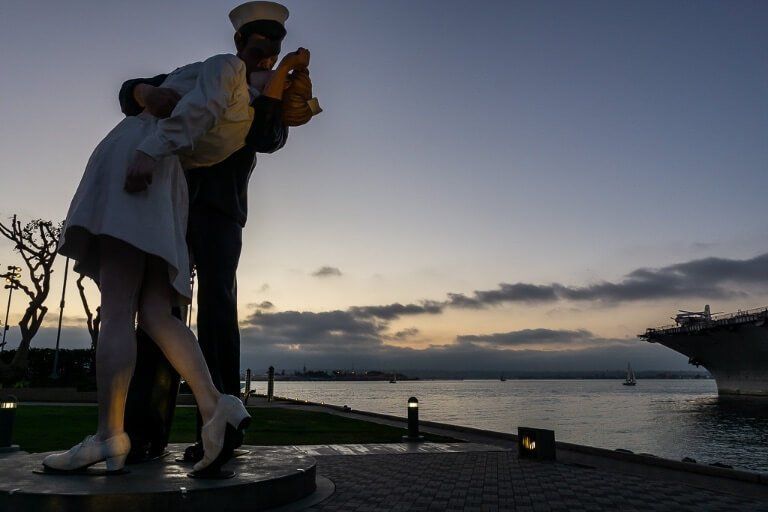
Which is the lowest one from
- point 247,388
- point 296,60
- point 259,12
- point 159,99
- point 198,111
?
point 247,388

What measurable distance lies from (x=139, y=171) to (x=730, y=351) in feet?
211

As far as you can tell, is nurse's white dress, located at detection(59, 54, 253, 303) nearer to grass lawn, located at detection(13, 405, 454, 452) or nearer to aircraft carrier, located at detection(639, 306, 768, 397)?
grass lawn, located at detection(13, 405, 454, 452)

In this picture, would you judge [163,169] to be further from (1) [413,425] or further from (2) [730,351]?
(2) [730,351]

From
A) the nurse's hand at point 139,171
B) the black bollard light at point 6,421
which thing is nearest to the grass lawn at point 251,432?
the black bollard light at point 6,421

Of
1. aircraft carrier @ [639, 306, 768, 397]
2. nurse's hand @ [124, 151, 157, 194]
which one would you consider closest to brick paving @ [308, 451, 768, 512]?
nurse's hand @ [124, 151, 157, 194]

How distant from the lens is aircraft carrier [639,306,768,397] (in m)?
49.2

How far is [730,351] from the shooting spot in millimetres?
55562

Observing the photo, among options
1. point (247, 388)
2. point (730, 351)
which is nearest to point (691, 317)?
point (730, 351)

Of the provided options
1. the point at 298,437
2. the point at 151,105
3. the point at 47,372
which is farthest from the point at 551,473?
the point at 47,372

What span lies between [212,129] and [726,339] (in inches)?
2412

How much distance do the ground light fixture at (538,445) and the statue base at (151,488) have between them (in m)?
3.61

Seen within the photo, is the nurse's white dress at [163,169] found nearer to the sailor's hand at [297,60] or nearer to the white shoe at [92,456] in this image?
the sailor's hand at [297,60]

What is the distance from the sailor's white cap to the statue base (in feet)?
10.7

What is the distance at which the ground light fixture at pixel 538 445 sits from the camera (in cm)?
658
